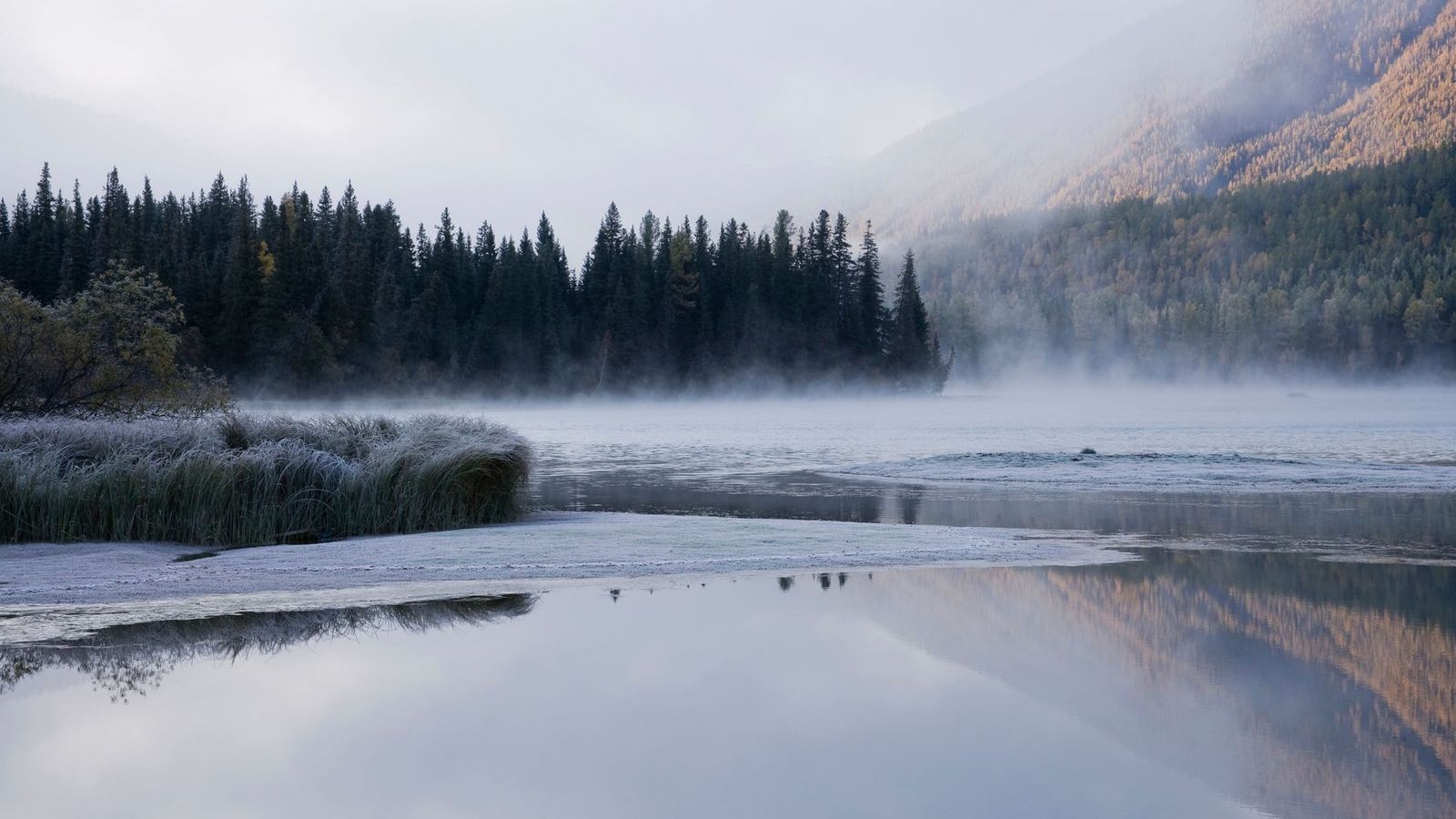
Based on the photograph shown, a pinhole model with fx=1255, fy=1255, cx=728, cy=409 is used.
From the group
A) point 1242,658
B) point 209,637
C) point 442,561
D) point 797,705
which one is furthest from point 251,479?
point 1242,658

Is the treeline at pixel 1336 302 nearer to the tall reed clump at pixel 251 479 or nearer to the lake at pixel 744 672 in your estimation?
the tall reed clump at pixel 251 479

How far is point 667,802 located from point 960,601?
482 centimetres

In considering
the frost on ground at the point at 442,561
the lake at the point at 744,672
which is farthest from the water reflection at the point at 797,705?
the frost on ground at the point at 442,561

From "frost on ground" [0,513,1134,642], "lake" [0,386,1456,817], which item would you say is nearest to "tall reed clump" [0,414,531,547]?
"frost on ground" [0,513,1134,642]

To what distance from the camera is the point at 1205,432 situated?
40.3 metres

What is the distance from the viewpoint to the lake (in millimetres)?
5164

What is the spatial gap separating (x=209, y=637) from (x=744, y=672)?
3.49 meters

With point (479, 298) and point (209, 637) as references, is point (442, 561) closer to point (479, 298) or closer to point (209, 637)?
point (209, 637)

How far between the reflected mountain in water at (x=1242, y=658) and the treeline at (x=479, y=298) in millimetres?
86355

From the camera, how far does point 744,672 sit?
7195 millimetres

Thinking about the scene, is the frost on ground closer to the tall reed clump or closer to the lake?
the lake

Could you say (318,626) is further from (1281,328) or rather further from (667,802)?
(1281,328)

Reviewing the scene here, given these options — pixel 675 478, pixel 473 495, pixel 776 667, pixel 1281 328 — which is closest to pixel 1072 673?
pixel 776 667

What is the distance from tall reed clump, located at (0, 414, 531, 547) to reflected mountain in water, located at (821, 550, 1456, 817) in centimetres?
628
